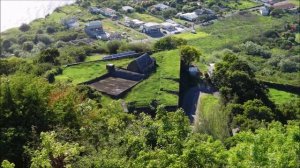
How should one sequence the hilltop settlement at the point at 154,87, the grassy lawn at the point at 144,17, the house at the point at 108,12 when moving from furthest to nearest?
the house at the point at 108,12
the grassy lawn at the point at 144,17
the hilltop settlement at the point at 154,87

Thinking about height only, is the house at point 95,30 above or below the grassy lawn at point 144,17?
below

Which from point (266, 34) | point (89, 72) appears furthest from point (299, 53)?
point (89, 72)

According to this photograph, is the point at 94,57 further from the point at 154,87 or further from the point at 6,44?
the point at 6,44

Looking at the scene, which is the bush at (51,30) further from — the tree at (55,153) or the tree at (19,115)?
the tree at (55,153)

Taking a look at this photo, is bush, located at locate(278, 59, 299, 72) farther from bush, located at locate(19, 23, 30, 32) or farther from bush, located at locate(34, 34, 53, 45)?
bush, located at locate(19, 23, 30, 32)

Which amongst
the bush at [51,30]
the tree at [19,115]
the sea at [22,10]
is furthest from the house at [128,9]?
the tree at [19,115]
